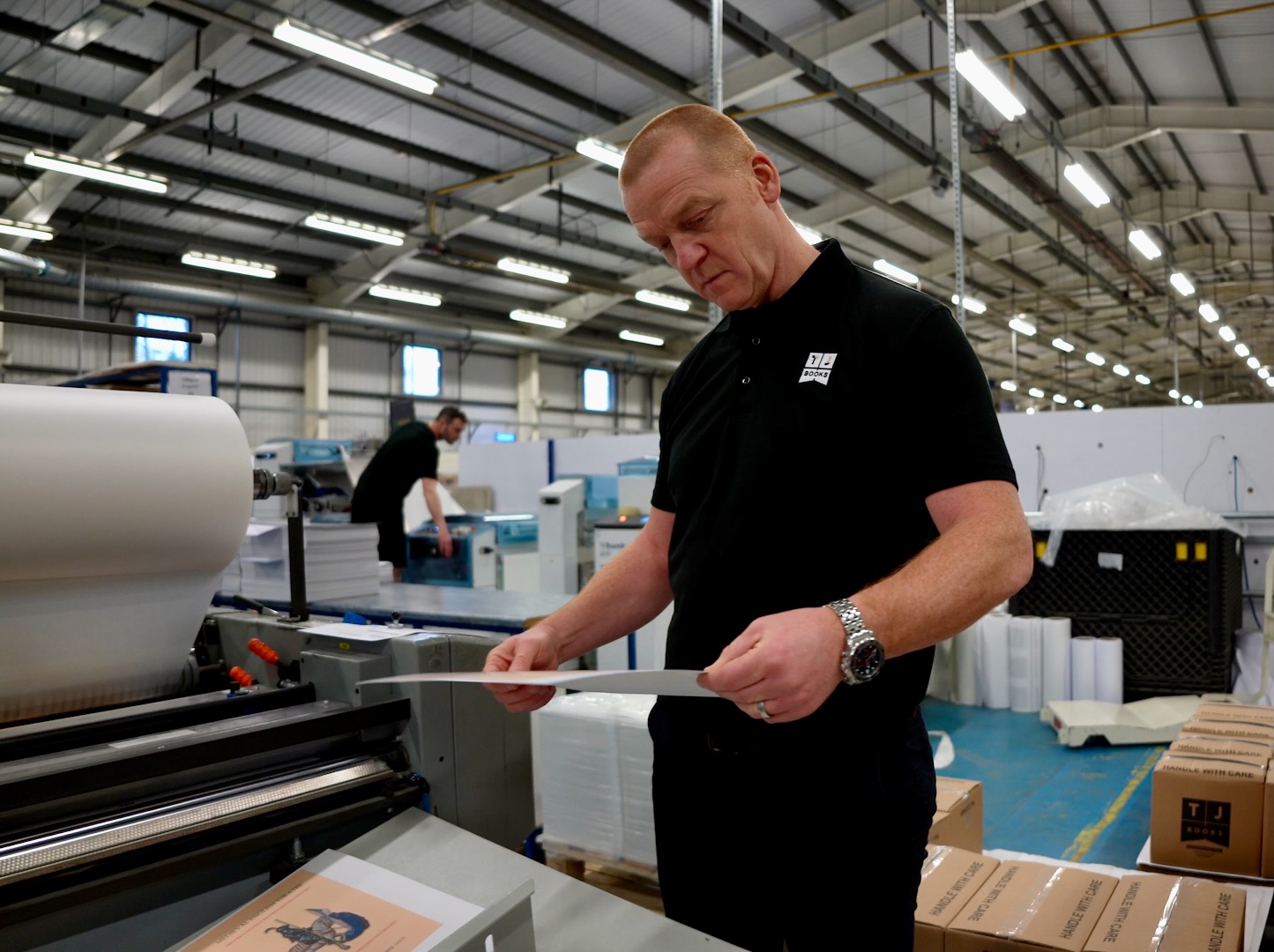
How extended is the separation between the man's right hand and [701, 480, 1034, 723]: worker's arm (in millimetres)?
347

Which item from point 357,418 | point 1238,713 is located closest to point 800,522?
point 1238,713

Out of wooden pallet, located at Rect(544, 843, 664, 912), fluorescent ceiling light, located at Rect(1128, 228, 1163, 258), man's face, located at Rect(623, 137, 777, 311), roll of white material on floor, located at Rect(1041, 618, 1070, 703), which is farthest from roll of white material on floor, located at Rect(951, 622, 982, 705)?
fluorescent ceiling light, located at Rect(1128, 228, 1163, 258)

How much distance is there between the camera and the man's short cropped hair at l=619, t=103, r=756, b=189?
98 cm

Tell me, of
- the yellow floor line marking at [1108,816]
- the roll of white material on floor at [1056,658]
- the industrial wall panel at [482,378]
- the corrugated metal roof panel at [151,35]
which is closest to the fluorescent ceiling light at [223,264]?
the corrugated metal roof panel at [151,35]

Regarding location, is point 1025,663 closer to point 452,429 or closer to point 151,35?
point 452,429

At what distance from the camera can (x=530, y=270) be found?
30.5 ft

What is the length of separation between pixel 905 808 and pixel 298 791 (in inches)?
27.3

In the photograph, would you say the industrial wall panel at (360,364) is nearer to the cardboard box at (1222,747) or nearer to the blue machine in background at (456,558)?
the blue machine in background at (456,558)

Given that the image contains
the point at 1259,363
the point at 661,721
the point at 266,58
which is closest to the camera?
the point at 661,721

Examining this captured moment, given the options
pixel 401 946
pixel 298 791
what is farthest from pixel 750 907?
pixel 298 791

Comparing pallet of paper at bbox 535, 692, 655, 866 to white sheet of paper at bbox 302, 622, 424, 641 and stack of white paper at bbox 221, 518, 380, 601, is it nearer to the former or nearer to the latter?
white sheet of paper at bbox 302, 622, 424, 641

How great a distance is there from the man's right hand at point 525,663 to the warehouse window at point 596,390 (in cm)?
1446

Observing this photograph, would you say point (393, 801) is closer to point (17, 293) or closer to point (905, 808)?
point (905, 808)

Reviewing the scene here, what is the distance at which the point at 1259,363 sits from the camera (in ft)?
62.0
